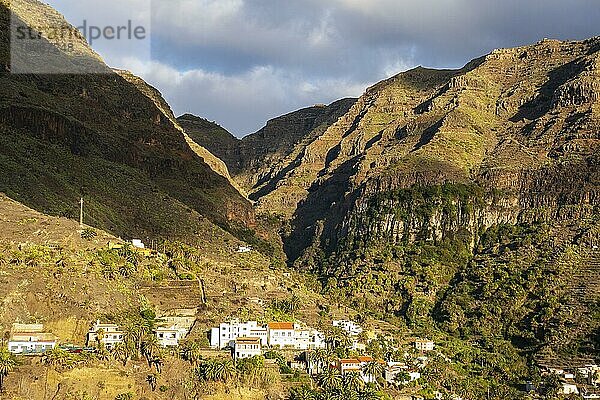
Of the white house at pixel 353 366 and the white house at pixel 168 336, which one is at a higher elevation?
the white house at pixel 168 336

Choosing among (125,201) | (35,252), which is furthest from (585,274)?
(35,252)

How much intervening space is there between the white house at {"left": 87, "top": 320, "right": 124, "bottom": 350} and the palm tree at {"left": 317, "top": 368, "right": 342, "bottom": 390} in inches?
644

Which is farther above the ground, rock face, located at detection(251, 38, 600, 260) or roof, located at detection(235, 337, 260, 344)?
rock face, located at detection(251, 38, 600, 260)

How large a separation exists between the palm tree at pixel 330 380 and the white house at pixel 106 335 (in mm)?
16354

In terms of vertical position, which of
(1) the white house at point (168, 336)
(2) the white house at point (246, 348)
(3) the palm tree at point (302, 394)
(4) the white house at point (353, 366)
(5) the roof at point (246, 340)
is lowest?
(3) the palm tree at point (302, 394)

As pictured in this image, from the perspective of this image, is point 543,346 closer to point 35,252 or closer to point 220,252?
point 220,252

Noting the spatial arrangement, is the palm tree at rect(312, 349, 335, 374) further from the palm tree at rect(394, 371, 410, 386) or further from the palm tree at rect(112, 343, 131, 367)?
the palm tree at rect(112, 343, 131, 367)

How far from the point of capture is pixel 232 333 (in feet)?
296

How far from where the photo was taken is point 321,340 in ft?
312

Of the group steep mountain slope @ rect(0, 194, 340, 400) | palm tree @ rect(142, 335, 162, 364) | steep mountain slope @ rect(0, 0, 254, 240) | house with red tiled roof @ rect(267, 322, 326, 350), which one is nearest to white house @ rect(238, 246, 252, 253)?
steep mountain slope @ rect(0, 0, 254, 240)

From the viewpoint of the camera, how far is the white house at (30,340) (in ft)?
261

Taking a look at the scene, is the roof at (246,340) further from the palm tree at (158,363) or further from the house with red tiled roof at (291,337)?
the palm tree at (158,363)

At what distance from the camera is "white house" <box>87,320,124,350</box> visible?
275 ft

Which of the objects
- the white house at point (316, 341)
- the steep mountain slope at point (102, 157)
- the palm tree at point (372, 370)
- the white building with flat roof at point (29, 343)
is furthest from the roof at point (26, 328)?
the steep mountain slope at point (102, 157)
